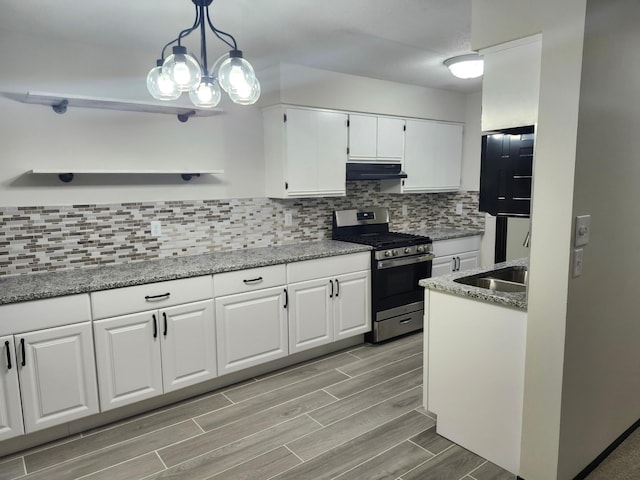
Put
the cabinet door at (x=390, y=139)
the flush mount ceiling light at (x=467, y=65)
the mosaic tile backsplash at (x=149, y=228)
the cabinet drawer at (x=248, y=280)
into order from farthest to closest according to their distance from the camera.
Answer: the cabinet door at (x=390, y=139) → the flush mount ceiling light at (x=467, y=65) → the cabinet drawer at (x=248, y=280) → the mosaic tile backsplash at (x=149, y=228)

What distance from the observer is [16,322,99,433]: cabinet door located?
2301 mm

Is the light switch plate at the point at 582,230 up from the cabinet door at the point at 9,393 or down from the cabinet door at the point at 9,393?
up

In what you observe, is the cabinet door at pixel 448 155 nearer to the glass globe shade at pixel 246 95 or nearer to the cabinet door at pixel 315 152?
the cabinet door at pixel 315 152

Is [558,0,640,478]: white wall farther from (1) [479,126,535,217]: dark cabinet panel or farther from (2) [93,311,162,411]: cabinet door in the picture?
(2) [93,311,162,411]: cabinet door

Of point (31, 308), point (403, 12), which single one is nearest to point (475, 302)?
point (403, 12)

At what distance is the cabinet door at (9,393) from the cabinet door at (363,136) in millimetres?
2836

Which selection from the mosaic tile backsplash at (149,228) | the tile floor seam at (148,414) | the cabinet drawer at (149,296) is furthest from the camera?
the mosaic tile backsplash at (149,228)

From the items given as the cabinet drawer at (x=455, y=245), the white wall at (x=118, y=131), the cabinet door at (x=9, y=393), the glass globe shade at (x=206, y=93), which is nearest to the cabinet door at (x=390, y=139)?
the white wall at (x=118, y=131)

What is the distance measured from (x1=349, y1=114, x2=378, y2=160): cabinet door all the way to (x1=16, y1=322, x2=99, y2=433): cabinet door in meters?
2.56

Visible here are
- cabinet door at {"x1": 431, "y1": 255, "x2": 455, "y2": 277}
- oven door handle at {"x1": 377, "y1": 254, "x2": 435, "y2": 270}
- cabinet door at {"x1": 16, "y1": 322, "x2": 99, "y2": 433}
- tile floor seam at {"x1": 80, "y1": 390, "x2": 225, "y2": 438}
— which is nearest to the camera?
cabinet door at {"x1": 16, "y1": 322, "x2": 99, "y2": 433}

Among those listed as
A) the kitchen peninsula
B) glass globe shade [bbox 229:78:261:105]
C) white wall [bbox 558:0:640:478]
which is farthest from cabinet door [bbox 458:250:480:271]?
glass globe shade [bbox 229:78:261:105]

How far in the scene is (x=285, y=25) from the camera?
2605mm

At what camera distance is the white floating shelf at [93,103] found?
254cm

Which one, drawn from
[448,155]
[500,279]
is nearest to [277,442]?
[500,279]
